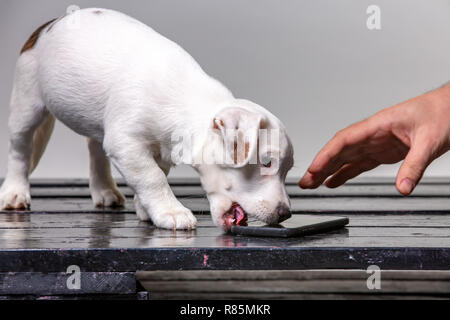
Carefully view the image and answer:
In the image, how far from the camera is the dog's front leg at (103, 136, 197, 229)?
2061 mm

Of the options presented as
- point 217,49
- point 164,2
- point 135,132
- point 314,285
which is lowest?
point 314,285

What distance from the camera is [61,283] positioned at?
1.56 metres

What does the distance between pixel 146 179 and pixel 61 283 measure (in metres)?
0.61

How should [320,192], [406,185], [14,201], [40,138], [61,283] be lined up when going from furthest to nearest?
[320,192] < [40,138] < [14,201] < [406,185] < [61,283]

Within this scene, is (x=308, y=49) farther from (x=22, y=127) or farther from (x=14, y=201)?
(x=14, y=201)

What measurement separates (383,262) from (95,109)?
120 centimetres

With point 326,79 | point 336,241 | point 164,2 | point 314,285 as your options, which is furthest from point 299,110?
point 336,241

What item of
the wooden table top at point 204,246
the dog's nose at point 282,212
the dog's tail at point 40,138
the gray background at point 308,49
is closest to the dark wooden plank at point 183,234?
the wooden table top at point 204,246

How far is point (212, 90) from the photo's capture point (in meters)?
2.16

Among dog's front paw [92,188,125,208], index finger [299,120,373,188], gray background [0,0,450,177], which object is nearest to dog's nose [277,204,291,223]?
index finger [299,120,373,188]

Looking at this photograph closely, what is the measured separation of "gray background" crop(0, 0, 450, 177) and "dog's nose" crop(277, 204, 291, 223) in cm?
327

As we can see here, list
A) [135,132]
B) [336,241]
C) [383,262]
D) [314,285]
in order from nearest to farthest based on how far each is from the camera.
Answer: [383,262], [336,241], [135,132], [314,285]

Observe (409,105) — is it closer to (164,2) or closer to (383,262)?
(383,262)

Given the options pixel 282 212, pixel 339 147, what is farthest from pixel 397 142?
pixel 282 212
